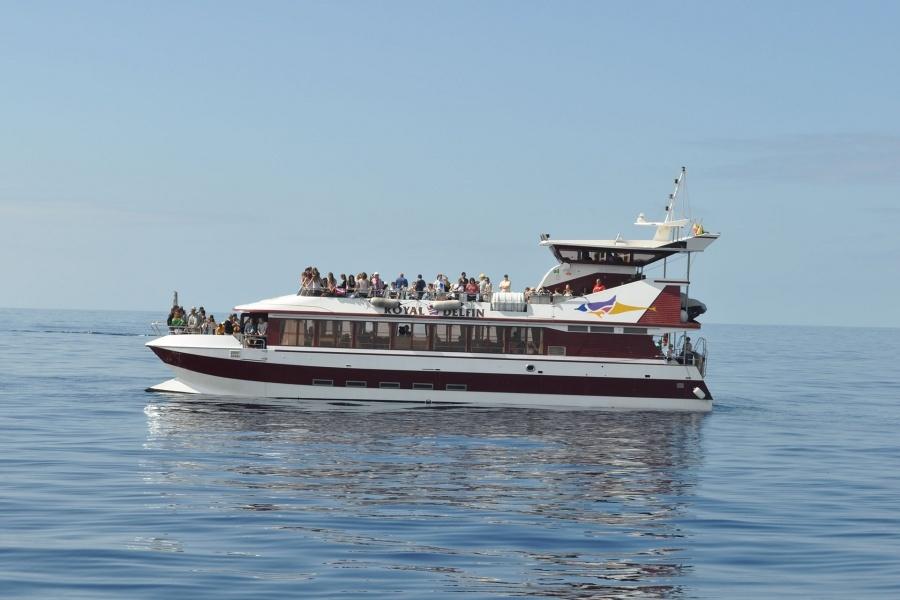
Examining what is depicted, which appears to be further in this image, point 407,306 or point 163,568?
point 407,306

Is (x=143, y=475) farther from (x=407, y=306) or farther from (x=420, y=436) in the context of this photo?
(x=407, y=306)

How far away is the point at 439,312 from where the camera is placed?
133 feet


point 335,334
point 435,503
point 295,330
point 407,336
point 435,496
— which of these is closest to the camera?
A: point 435,503

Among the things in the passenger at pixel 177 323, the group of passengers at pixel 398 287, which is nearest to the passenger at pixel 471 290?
the group of passengers at pixel 398 287

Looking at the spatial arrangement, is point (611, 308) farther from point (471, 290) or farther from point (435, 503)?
point (435, 503)

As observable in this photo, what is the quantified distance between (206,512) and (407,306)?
2148cm

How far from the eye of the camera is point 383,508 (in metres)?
20.9

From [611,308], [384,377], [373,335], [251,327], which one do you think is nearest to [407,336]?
[373,335]

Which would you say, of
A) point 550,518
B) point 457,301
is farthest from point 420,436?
point 550,518

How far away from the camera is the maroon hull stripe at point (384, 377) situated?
40.2 m

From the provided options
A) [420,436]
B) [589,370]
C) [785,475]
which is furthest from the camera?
[589,370]

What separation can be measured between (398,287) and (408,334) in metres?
2.20

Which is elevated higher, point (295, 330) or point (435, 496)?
point (295, 330)

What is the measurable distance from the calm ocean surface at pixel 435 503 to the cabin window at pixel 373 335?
2703mm
